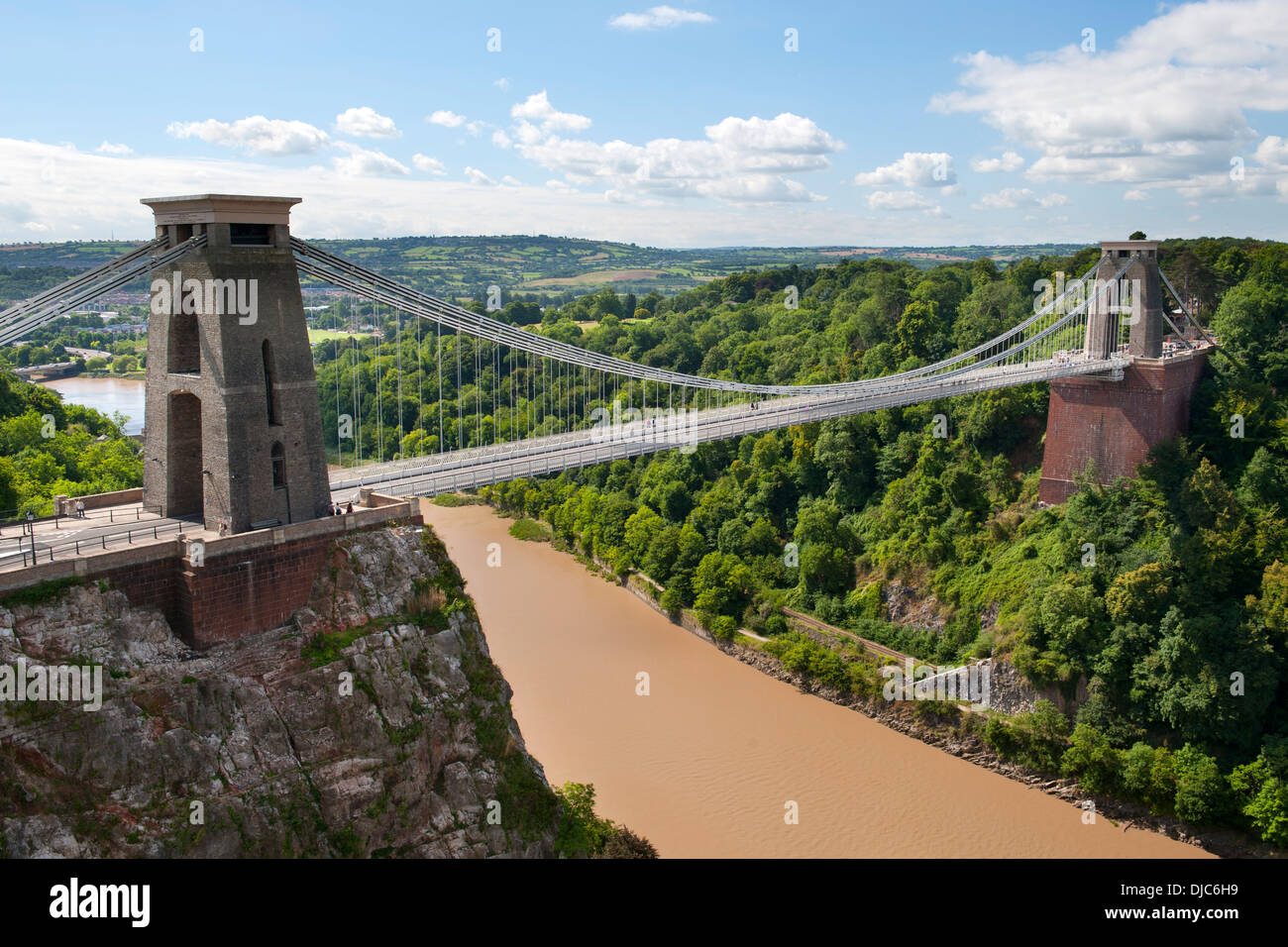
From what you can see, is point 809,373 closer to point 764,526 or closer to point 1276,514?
point 764,526

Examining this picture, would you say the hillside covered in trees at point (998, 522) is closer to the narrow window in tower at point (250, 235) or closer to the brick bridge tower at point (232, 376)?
the brick bridge tower at point (232, 376)

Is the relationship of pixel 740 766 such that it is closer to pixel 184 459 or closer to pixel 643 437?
pixel 643 437

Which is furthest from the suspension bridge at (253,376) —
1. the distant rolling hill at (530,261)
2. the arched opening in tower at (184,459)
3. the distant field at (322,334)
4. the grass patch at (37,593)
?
the distant rolling hill at (530,261)

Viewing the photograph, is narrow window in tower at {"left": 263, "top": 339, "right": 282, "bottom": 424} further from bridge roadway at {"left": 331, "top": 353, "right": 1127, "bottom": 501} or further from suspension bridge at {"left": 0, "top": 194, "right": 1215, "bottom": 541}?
bridge roadway at {"left": 331, "top": 353, "right": 1127, "bottom": 501}

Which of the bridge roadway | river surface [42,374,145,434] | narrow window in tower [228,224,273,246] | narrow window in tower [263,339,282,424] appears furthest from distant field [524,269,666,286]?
narrow window in tower [263,339,282,424]

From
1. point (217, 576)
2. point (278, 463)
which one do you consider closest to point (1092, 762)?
point (278, 463)

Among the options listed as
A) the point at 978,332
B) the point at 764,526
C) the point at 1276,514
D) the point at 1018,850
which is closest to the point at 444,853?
the point at 1018,850
